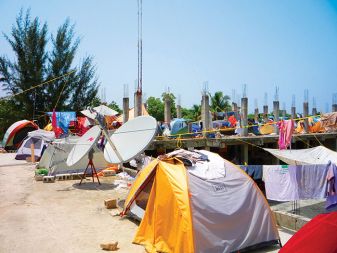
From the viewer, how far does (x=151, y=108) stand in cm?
4044

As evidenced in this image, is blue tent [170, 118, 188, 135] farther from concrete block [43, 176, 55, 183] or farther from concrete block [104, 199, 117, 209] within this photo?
concrete block [104, 199, 117, 209]

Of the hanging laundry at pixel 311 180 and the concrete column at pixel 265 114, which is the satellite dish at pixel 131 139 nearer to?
the hanging laundry at pixel 311 180

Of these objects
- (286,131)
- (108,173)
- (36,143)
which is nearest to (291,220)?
(286,131)

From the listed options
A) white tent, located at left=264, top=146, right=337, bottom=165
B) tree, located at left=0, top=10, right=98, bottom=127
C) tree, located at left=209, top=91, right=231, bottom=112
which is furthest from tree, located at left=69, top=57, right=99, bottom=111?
white tent, located at left=264, top=146, right=337, bottom=165

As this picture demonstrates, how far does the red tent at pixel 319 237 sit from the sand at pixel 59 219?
3.21 m

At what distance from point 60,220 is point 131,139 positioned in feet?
10.1

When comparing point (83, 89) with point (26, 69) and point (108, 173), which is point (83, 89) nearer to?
point (26, 69)

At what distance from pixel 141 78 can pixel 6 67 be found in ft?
64.7

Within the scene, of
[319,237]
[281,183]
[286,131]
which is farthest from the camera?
[286,131]

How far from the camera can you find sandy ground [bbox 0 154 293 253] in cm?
643

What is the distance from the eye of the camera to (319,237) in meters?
3.73

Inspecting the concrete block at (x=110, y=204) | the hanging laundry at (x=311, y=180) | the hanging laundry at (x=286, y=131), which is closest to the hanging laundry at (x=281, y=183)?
the hanging laundry at (x=311, y=180)

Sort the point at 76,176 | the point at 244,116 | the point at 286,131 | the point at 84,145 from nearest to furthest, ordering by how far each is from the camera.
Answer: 1. the point at 286,131
2. the point at 84,145
3. the point at 76,176
4. the point at 244,116

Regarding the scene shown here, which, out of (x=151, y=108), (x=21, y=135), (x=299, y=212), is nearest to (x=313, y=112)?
(x=151, y=108)
